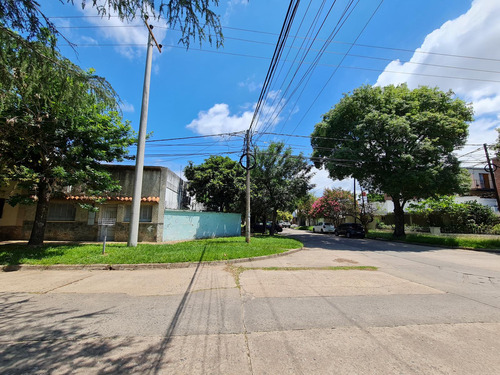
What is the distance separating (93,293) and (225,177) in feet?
57.1

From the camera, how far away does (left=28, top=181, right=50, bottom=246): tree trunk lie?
1009 cm

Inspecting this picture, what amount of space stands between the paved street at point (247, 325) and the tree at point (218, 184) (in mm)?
15169

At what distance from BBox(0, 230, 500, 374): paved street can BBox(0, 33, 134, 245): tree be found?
4.34 meters

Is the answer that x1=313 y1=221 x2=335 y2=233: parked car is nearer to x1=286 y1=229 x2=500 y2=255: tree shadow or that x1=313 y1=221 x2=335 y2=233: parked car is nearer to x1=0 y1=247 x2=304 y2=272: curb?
x1=286 y1=229 x2=500 y2=255: tree shadow

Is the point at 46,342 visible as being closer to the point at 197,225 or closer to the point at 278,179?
the point at 197,225

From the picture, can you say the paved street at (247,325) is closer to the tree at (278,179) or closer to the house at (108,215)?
the house at (108,215)

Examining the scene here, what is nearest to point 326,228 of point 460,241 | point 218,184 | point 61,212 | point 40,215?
point 460,241

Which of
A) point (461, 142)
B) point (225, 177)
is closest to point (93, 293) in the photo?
point (225, 177)

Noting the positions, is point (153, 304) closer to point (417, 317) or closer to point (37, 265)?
point (417, 317)

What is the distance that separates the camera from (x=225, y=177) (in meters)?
22.3

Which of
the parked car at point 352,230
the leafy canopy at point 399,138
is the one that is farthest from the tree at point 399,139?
the parked car at point 352,230

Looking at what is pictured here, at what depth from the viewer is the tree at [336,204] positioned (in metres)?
32.7

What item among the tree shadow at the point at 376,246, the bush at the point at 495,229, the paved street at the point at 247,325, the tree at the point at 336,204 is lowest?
the tree shadow at the point at 376,246

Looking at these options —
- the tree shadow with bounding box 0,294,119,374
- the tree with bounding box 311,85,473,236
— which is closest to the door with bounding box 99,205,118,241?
the tree shadow with bounding box 0,294,119,374
